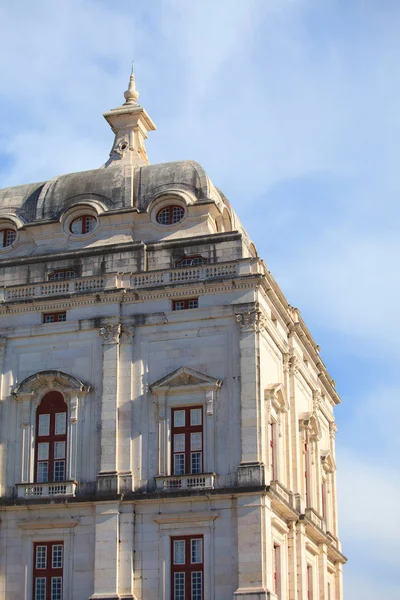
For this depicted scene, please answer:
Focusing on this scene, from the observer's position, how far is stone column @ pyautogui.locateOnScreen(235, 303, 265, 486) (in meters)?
44.9

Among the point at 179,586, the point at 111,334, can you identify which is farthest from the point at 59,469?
the point at 179,586

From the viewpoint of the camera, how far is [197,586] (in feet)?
146

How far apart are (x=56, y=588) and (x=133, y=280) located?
516 inches

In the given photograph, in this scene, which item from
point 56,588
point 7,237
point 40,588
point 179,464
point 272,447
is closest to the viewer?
point 56,588

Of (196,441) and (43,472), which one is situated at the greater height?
(196,441)

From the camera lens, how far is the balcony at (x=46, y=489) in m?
46.5

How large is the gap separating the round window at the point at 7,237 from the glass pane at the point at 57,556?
605 inches

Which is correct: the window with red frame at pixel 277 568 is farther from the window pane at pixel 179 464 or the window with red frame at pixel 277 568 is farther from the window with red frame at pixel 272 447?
the window pane at pixel 179 464

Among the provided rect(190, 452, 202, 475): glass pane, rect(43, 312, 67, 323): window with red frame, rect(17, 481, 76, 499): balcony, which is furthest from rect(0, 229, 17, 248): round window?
rect(190, 452, 202, 475): glass pane

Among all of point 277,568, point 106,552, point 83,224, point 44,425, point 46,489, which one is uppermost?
point 83,224

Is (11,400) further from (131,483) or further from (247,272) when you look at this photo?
(247,272)

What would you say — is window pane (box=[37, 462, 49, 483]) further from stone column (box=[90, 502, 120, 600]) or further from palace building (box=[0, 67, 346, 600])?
stone column (box=[90, 502, 120, 600])

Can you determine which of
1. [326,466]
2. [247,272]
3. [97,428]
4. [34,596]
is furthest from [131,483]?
[326,466]

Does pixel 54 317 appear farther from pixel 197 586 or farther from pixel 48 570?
pixel 197 586
